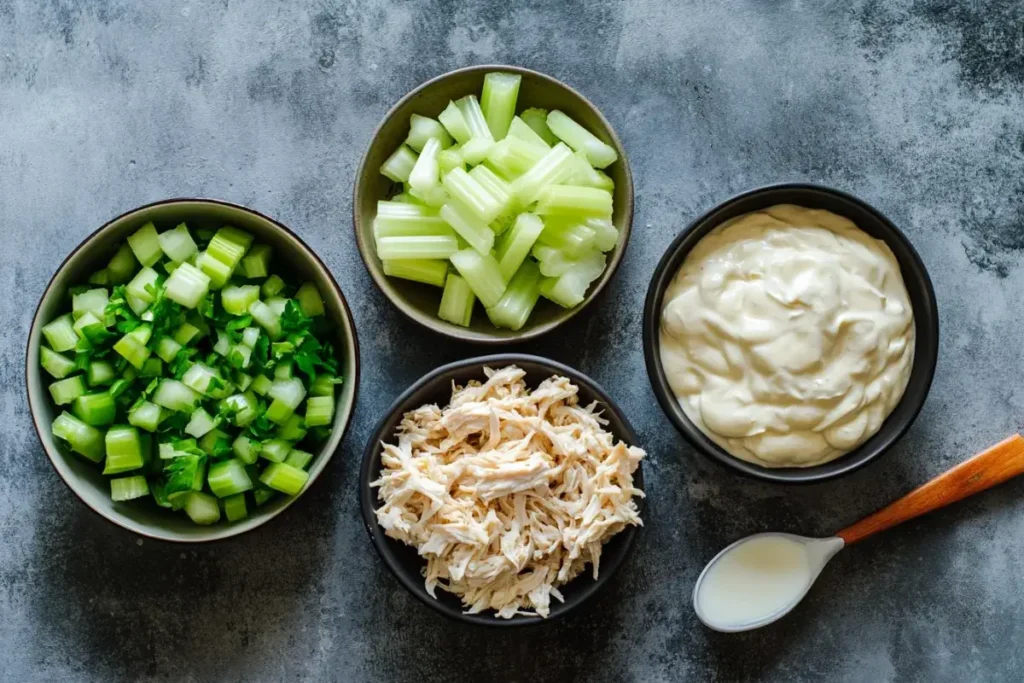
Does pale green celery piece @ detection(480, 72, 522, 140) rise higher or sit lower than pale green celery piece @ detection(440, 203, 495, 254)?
higher

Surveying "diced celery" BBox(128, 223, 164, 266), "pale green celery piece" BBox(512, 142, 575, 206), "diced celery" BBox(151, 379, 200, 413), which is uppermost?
"pale green celery piece" BBox(512, 142, 575, 206)

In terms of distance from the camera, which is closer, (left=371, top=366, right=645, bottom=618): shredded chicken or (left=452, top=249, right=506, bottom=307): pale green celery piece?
(left=371, top=366, right=645, bottom=618): shredded chicken

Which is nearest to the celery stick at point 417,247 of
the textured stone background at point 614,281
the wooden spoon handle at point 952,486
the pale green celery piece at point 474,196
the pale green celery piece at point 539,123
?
the pale green celery piece at point 474,196

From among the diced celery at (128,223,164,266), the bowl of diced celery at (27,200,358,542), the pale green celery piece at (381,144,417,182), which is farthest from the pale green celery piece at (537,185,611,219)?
the diced celery at (128,223,164,266)

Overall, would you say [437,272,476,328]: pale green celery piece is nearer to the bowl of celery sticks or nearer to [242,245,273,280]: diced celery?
the bowl of celery sticks

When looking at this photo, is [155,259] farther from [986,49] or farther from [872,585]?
[986,49]

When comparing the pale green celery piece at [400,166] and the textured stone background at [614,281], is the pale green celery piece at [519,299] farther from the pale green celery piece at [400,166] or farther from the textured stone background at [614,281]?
the pale green celery piece at [400,166]
